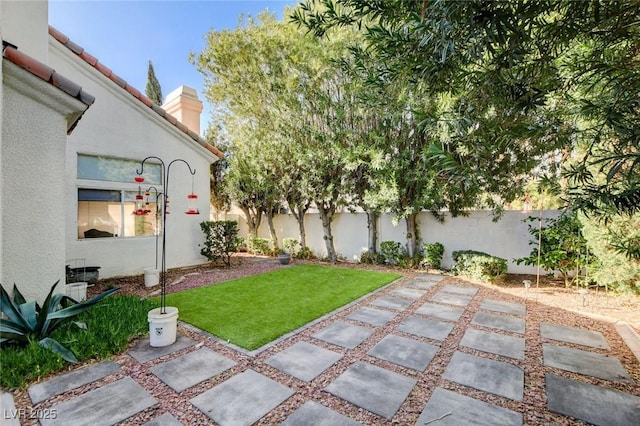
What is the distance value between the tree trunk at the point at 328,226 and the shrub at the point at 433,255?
151 inches

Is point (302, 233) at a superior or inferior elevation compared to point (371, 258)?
superior

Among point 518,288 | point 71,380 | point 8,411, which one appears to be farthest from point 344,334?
point 518,288

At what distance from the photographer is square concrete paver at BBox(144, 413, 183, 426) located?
9.59 ft

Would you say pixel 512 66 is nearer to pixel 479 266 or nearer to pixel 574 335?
pixel 574 335

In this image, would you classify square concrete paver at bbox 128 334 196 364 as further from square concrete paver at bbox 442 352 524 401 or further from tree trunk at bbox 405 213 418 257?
tree trunk at bbox 405 213 418 257

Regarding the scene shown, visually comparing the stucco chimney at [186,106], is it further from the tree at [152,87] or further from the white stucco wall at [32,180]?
the tree at [152,87]

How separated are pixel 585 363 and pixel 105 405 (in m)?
6.24

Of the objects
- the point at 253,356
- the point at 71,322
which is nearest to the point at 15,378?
the point at 71,322

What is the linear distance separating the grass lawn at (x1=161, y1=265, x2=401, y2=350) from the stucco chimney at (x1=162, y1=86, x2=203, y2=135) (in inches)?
308

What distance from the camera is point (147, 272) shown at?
27.5ft

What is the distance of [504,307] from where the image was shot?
261 inches

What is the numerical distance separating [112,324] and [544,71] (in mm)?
6977

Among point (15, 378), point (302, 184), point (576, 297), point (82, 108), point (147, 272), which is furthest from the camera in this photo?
point (302, 184)

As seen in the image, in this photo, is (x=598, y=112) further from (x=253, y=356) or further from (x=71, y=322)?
(x=71, y=322)
